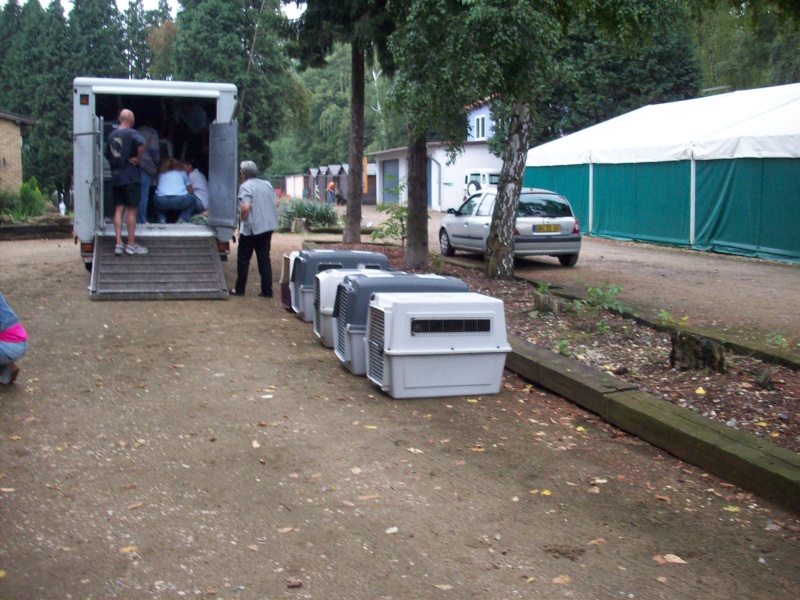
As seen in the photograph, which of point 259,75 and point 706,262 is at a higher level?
point 259,75

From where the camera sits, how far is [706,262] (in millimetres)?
18750

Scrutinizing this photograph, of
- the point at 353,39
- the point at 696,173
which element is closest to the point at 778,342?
the point at 353,39

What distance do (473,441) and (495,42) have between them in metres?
5.41

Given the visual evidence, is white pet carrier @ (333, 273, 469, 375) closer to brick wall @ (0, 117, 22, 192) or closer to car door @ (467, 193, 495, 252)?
car door @ (467, 193, 495, 252)

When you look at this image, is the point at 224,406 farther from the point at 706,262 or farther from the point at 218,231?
the point at 706,262

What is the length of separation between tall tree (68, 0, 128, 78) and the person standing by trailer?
132 feet

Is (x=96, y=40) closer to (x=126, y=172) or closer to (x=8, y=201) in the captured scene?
(x=8, y=201)

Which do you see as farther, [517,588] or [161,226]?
[161,226]

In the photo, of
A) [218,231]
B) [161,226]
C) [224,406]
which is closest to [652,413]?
[224,406]

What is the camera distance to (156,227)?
12.6 metres

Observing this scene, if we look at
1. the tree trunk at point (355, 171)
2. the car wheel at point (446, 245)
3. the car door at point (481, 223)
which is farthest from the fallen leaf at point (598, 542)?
the tree trunk at point (355, 171)

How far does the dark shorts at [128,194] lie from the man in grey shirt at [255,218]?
149 cm

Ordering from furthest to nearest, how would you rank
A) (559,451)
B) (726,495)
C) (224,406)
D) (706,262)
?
(706,262)
(224,406)
(559,451)
(726,495)

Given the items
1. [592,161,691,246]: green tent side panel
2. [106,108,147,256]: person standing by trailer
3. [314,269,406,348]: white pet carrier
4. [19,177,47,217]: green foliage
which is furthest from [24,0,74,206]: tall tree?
[314,269,406,348]: white pet carrier
